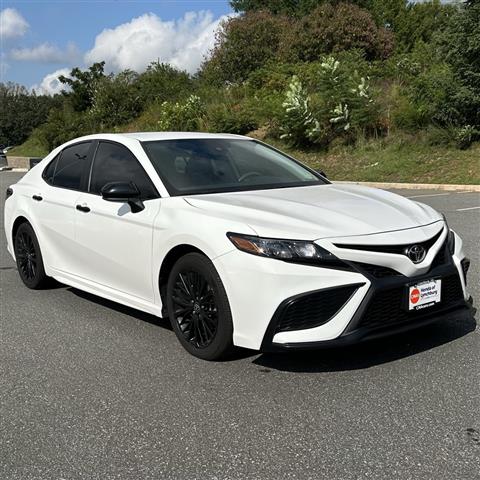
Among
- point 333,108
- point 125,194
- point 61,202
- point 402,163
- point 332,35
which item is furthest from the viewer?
point 332,35

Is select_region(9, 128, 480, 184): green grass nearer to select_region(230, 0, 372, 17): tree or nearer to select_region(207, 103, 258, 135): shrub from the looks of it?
select_region(207, 103, 258, 135): shrub

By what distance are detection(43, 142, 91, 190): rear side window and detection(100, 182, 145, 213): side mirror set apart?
1.02 metres

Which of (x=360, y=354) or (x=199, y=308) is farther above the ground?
(x=199, y=308)

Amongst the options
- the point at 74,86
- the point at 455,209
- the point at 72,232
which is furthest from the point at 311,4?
the point at 72,232

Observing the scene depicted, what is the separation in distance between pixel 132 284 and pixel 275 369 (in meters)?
1.32

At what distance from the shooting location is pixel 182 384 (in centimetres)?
382

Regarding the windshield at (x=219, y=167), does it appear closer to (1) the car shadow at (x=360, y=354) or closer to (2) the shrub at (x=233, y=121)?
(1) the car shadow at (x=360, y=354)

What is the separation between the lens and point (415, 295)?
3.74 metres

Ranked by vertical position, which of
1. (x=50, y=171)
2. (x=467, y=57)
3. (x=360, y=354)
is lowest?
(x=360, y=354)

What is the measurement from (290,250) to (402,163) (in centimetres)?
1463

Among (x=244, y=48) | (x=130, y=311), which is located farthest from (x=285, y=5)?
(x=130, y=311)

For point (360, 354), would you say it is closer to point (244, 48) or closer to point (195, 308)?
point (195, 308)

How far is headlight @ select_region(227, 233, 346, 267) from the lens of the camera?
359cm

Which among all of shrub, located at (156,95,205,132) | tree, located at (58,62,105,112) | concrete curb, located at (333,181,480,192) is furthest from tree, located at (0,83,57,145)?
concrete curb, located at (333,181,480,192)
